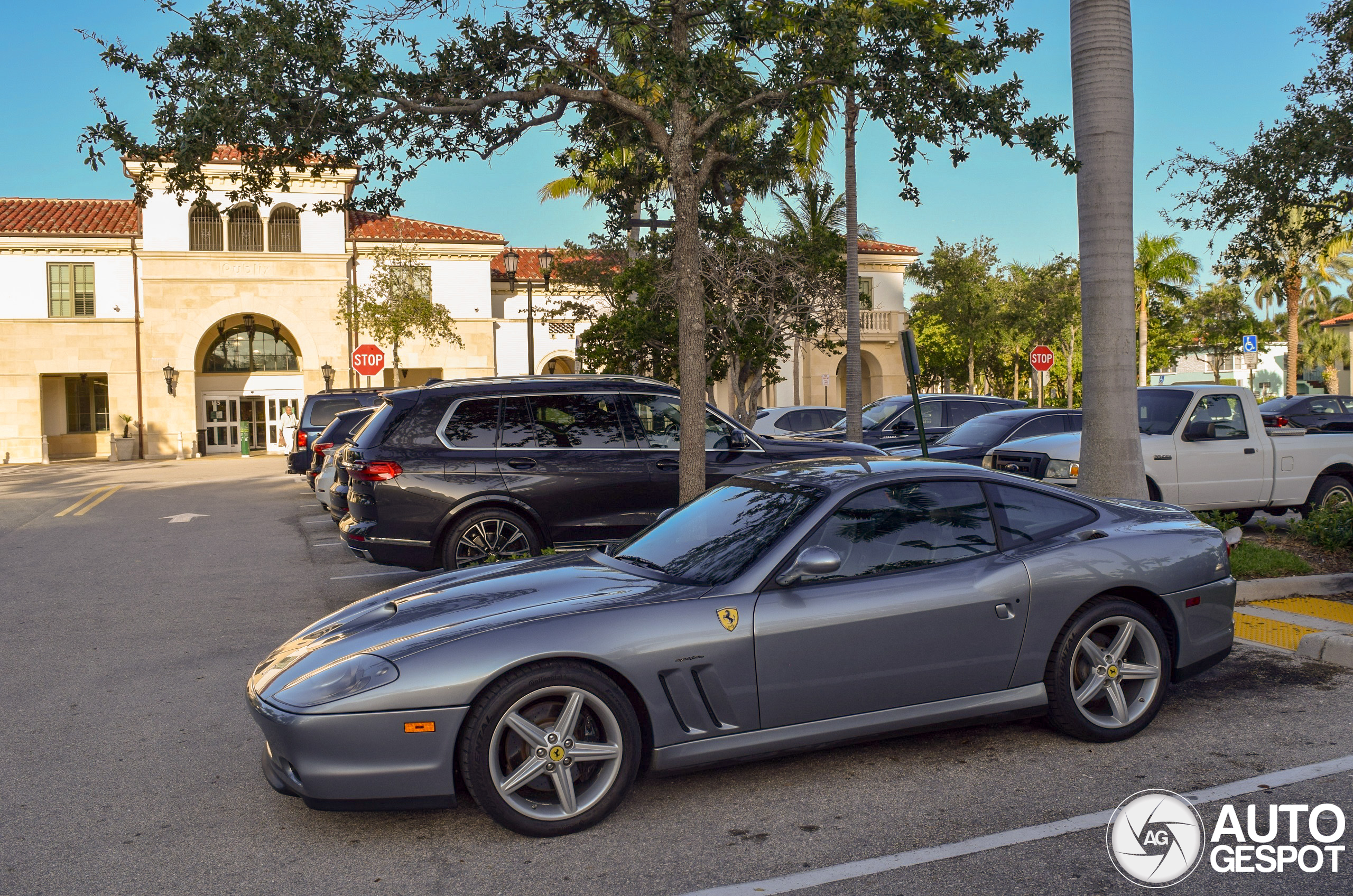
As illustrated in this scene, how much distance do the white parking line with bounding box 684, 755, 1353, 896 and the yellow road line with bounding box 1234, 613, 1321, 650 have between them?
2540 mm

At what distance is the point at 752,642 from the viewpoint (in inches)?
173

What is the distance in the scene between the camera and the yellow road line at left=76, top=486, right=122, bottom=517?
18.7 metres

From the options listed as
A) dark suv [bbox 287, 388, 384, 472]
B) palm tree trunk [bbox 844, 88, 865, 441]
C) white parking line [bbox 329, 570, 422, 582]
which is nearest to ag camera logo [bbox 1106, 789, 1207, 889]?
white parking line [bbox 329, 570, 422, 582]

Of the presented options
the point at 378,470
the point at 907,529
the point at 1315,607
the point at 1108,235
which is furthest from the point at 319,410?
the point at 907,529

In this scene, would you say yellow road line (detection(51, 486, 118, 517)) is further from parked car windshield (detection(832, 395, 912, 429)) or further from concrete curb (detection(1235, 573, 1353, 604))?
concrete curb (detection(1235, 573, 1353, 604))

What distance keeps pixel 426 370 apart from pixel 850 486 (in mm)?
42340

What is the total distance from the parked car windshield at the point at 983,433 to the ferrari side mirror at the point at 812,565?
10.1 meters

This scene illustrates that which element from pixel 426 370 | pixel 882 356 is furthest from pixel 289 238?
pixel 882 356

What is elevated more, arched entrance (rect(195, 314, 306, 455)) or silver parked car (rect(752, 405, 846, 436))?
arched entrance (rect(195, 314, 306, 455))

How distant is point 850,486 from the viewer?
194 inches

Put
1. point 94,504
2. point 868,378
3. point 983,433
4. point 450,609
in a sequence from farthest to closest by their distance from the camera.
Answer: point 868,378 → point 94,504 → point 983,433 → point 450,609

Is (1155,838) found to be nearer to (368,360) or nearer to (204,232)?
(368,360)

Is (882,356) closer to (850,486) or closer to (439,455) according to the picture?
(439,455)

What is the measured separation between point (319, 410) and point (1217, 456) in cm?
1502
